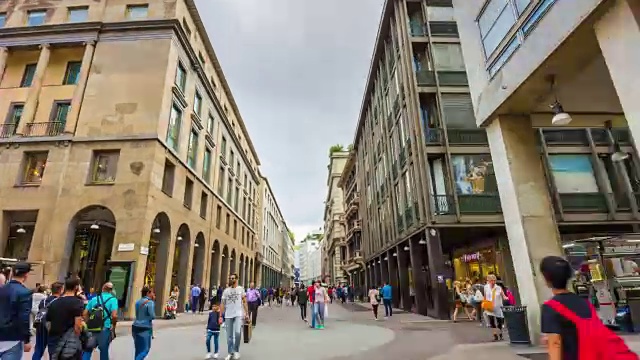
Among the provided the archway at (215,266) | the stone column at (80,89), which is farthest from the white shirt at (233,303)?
the archway at (215,266)

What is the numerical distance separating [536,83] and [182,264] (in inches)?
922

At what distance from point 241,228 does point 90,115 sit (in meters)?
25.5

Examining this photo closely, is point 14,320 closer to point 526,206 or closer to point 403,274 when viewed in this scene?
point 526,206

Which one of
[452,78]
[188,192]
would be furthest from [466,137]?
[188,192]

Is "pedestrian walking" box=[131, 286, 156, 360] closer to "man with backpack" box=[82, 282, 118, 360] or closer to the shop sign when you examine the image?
"man with backpack" box=[82, 282, 118, 360]

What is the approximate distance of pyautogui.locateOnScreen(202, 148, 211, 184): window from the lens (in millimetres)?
28991

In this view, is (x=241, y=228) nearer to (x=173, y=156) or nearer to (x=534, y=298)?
(x=173, y=156)

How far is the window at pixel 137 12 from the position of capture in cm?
2362

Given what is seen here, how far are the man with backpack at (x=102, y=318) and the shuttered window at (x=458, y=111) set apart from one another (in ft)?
61.0

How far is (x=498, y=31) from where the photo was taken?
30.0ft

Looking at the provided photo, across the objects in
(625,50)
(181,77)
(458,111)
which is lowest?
(625,50)

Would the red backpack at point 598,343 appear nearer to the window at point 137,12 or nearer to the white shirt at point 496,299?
the white shirt at point 496,299

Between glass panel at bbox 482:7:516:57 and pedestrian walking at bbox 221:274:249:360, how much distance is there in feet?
30.3

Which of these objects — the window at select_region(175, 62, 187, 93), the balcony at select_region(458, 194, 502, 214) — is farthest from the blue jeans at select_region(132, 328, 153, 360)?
the window at select_region(175, 62, 187, 93)
